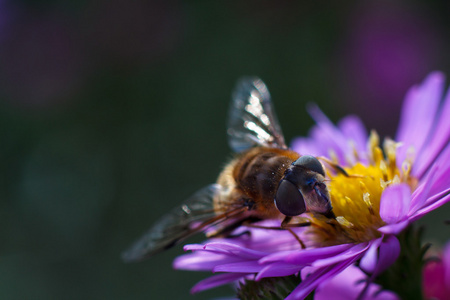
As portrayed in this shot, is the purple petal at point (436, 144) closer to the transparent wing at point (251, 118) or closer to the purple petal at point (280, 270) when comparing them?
the transparent wing at point (251, 118)

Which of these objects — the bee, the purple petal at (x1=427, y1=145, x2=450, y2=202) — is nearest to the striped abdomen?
the bee

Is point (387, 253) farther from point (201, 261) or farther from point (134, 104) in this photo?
point (134, 104)

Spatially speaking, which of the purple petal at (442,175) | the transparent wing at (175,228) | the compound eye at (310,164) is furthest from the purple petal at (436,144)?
the transparent wing at (175,228)

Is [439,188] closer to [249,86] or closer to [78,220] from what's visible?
[249,86]

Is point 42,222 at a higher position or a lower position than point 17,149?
lower

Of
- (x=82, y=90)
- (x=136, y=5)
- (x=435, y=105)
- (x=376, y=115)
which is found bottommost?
(x=376, y=115)

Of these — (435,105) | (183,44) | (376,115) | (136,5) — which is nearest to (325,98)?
(376,115)

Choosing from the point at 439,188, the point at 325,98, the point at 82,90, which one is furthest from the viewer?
the point at 325,98
